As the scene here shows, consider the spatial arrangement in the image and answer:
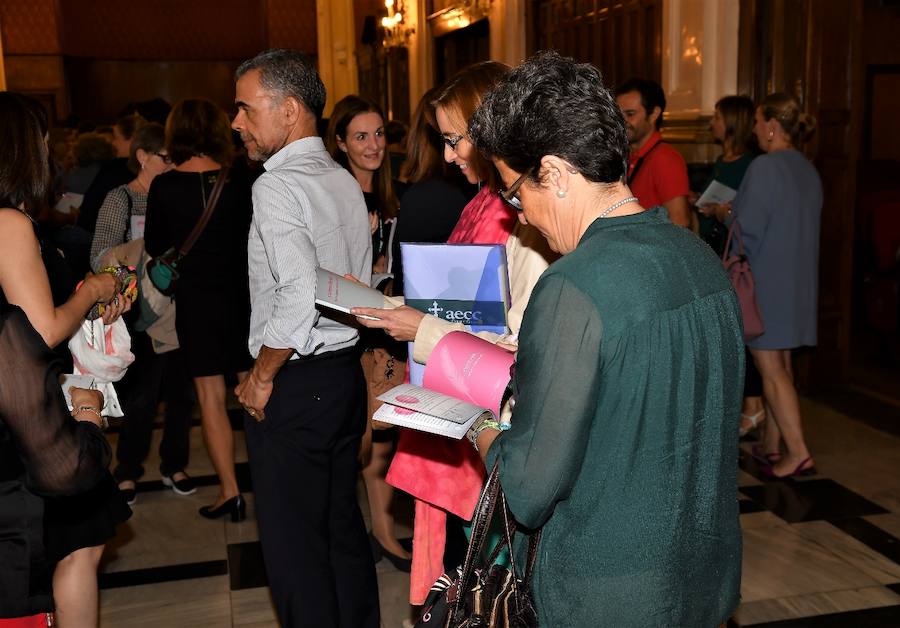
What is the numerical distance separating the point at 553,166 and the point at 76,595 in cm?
176

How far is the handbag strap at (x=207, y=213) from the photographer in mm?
3555

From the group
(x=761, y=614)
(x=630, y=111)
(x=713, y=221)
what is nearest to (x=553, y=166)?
A: (x=761, y=614)

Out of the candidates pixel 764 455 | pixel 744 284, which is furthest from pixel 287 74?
pixel 764 455

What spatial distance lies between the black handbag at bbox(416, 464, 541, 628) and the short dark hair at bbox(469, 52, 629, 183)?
48 centimetres

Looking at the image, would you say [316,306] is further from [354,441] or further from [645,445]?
[645,445]

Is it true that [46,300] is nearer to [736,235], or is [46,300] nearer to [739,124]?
[736,235]

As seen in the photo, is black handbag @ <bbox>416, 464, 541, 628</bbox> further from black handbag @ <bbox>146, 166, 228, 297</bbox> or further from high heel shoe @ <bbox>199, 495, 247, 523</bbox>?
high heel shoe @ <bbox>199, 495, 247, 523</bbox>

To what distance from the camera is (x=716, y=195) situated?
4844mm

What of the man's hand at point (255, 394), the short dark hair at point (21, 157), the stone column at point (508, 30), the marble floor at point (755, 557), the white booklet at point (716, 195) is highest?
the stone column at point (508, 30)

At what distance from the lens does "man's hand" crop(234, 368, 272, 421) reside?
2.36m

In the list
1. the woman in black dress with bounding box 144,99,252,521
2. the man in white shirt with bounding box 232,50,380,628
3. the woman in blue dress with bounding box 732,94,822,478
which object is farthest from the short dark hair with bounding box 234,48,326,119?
the woman in blue dress with bounding box 732,94,822,478

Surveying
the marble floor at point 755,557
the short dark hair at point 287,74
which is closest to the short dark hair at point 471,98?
the short dark hair at point 287,74

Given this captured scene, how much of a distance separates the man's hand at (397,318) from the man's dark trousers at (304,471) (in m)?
0.48

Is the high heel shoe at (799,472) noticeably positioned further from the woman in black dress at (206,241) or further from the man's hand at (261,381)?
the man's hand at (261,381)
